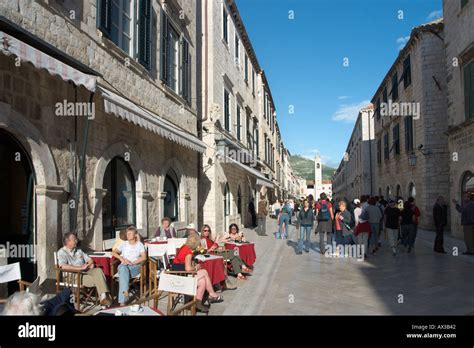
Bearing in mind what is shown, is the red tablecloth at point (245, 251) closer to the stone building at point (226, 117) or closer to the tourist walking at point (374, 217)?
the tourist walking at point (374, 217)

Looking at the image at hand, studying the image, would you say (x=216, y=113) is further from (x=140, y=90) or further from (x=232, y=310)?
(x=232, y=310)

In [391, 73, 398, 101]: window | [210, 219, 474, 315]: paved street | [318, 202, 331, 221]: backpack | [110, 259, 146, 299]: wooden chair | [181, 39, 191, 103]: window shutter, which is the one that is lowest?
[210, 219, 474, 315]: paved street

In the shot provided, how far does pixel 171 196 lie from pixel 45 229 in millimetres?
5725

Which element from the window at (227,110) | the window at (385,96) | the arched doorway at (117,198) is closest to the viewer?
the arched doorway at (117,198)

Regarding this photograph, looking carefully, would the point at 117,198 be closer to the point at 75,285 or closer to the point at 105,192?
the point at 105,192

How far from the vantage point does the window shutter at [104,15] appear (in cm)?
697

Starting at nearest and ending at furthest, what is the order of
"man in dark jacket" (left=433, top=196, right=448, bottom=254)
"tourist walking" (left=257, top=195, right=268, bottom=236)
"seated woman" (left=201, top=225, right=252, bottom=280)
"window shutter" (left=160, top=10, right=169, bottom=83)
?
"seated woman" (left=201, top=225, right=252, bottom=280) → "window shutter" (left=160, top=10, right=169, bottom=83) → "man in dark jacket" (left=433, top=196, right=448, bottom=254) → "tourist walking" (left=257, top=195, right=268, bottom=236)

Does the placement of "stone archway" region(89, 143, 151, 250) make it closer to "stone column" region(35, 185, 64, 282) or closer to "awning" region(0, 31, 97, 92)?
"stone column" region(35, 185, 64, 282)

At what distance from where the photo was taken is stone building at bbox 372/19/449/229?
17125mm

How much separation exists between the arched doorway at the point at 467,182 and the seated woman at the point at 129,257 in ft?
37.6

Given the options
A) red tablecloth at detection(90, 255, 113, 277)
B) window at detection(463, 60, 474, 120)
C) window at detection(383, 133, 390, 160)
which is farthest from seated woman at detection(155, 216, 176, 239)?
window at detection(383, 133, 390, 160)

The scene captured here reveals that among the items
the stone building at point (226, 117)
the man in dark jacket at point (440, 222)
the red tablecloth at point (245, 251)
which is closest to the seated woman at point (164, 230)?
the red tablecloth at point (245, 251)

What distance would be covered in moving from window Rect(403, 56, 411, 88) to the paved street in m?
12.4
